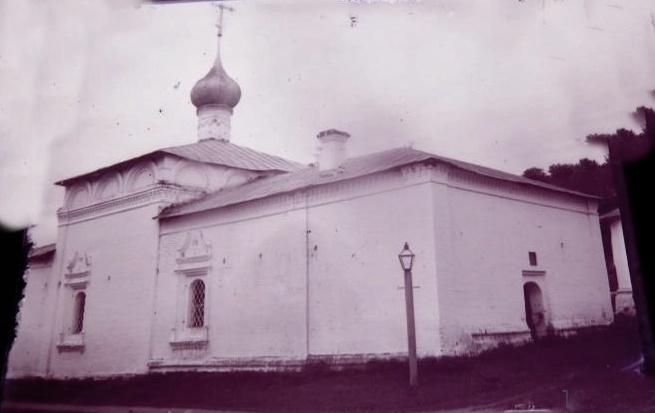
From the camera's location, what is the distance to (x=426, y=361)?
28.9 feet

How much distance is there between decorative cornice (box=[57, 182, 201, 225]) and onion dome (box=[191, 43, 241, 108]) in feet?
12.4

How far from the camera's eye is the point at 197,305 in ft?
42.0

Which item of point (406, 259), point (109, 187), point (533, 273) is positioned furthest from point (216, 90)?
point (406, 259)

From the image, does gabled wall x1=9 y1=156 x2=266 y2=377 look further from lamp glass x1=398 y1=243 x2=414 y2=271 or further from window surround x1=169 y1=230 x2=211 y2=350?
lamp glass x1=398 y1=243 x2=414 y2=271

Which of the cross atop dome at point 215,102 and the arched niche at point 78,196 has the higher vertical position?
the cross atop dome at point 215,102

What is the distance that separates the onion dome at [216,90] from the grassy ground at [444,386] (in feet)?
28.1

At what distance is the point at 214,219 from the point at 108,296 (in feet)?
12.1

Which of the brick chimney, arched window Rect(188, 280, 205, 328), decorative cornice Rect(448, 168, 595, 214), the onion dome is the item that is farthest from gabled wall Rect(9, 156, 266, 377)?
decorative cornice Rect(448, 168, 595, 214)

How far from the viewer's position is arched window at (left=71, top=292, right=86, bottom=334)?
1480 cm

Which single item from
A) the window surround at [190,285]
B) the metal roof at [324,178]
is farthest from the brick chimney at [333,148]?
the window surround at [190,285]

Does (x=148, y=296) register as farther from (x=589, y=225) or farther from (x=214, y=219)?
(x=589, y=225)

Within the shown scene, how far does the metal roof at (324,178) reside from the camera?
33.1 ft

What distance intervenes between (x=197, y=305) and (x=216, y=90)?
280 inches

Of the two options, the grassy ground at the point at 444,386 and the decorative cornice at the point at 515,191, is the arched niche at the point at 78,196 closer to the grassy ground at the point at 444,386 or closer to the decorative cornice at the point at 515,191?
the grassy ground at the point at 444,386
